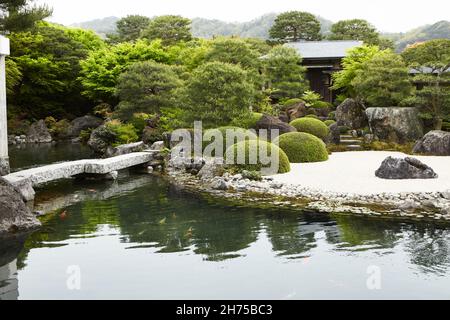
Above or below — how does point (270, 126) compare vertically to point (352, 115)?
below

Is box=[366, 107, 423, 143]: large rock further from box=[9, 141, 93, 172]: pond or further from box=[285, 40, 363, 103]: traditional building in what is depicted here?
box=[9, 141, 93, 172]: pond

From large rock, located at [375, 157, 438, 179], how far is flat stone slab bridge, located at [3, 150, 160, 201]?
8675 mm

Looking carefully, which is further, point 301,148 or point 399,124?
point 399,124

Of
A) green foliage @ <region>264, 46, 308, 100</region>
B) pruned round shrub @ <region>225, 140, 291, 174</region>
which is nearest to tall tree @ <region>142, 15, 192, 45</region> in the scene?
green foliage @ <region>264, 46, 308, 100</region>

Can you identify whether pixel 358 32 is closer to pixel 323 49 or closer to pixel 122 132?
pixel 323 49

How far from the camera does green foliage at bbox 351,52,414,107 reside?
2160 centimetres

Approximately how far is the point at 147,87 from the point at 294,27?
110 ft

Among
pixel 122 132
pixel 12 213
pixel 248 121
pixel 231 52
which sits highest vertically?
pixel 231 52

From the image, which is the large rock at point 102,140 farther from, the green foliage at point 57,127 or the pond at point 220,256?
the pond at point 220,256

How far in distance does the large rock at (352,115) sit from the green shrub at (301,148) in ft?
21.7

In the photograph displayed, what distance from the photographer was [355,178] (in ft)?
46.2

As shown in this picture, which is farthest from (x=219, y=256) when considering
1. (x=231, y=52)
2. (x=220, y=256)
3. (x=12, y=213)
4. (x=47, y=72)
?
(x=47, y=72)

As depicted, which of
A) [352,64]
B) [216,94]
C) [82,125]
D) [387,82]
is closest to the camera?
[216,94]

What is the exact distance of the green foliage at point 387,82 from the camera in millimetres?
21598
